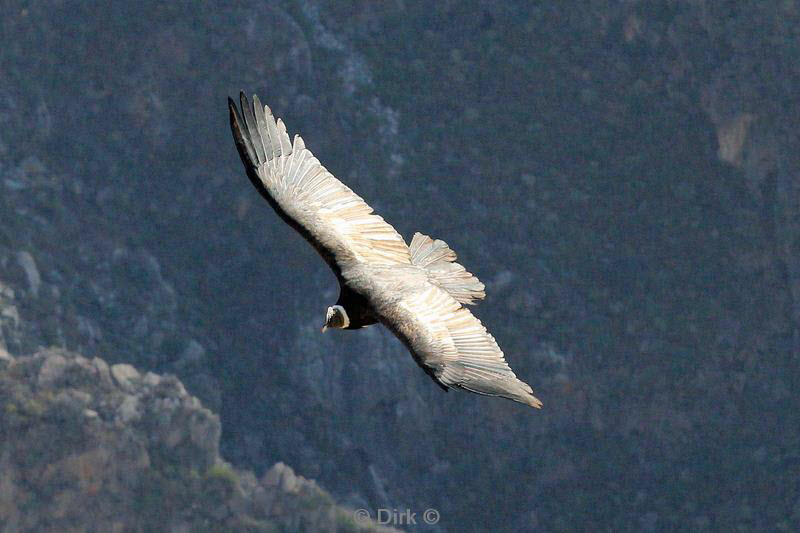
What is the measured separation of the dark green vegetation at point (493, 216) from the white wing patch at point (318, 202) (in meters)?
48.8

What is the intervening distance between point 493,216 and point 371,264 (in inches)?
2132

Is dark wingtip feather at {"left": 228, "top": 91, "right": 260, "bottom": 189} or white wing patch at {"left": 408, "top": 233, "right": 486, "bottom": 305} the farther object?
dark wingtip feather at {"left": 228, "top": 91, "right": 260, "bottom": 189}

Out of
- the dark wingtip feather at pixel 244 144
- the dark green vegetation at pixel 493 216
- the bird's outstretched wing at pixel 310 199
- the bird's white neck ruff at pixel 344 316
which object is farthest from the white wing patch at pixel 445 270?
the dark green vegetation at pixel 493 216

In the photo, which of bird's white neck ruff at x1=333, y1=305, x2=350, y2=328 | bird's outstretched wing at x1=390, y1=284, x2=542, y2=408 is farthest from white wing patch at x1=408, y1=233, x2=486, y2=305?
bird's white neck ruff at x1=333, y1=305, x2=350, y2=328

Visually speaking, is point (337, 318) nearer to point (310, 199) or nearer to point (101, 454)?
point (310, 199)

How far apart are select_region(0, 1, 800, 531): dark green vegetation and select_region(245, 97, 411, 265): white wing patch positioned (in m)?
48.8

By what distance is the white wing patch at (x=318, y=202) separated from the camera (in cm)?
2884

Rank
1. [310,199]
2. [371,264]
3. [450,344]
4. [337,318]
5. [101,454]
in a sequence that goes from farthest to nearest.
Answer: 1. [101,454]
2. [310,199]
3. [371,264]
4. [337,318]
5. [450,344]

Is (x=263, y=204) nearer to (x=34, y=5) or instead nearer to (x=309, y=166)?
(x=34, y=5)

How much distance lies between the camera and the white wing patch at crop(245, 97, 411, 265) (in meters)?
28.8

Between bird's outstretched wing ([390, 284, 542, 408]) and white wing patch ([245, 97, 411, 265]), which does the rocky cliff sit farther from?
bird's outstretched wing ([390, 284, 542, 408])

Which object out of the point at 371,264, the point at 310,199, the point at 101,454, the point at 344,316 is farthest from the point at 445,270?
the point at 101,454

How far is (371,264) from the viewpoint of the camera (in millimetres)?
28641

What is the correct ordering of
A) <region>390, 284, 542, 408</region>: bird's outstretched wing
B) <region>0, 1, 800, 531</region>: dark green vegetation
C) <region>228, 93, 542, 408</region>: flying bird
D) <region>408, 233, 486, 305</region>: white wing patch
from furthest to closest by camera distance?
<region>0, 1, 800, 531</region>: dark green vegetation
<region>408, 233, 486, 305</region>: white wing patch
<region>228, 93, 542, 408</region>: flying bird
<region>390, 284, 542, 408</region>: bird's outstretched wing
